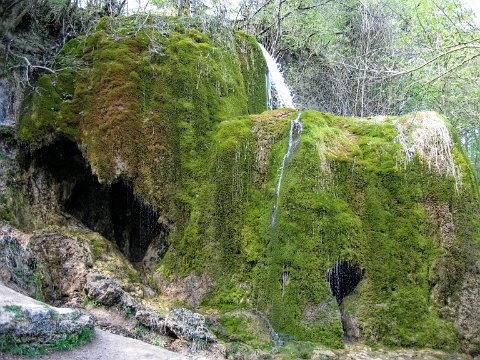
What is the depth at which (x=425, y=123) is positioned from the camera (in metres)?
8.62

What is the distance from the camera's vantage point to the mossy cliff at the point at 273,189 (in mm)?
7539

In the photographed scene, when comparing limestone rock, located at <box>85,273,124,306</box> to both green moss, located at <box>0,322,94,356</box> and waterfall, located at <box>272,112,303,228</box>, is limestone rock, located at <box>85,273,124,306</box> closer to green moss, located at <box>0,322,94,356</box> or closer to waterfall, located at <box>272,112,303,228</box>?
green moss, located at <box>0,322,94,356</box>

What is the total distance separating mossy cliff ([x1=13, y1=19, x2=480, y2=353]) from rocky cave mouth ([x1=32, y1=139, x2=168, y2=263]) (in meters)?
0.51

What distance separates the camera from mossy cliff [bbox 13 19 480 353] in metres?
7.54

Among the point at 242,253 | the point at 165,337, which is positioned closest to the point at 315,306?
the point at 242,253

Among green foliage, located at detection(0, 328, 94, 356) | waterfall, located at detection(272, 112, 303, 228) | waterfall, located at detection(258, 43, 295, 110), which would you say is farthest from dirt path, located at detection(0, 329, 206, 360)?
waterfall, located at detection(258, 43, 295, 110)

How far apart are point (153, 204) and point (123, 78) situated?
9.01 ft

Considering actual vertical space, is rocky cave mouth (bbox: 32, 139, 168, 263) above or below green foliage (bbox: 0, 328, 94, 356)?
above

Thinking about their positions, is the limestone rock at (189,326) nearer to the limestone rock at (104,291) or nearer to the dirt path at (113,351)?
the dirt path at (113,351)

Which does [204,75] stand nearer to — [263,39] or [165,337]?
[165,337]

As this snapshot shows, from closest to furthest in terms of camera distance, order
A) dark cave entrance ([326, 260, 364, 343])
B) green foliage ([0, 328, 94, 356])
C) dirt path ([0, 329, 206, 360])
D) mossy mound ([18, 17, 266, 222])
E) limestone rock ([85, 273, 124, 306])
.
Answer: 1. green foliage ([0, 328, 94, 356])
2. dirt path ([0, 329, 206, 360])
3. limestone rock ([85, 273, 124, 306])
4. dark cave entrance ([326, 260, 364, 343])
5. mossy mound ([18, 17, 266, 222])

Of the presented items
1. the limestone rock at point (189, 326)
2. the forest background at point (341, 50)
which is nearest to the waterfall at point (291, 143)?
the limestone rock at point (189, 326)

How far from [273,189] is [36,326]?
4.62 metres

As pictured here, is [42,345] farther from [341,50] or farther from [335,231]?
[341,50]
